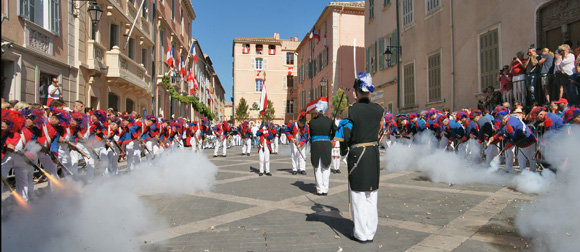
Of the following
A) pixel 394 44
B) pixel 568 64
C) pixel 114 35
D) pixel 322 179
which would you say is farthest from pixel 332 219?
pixel 394 44

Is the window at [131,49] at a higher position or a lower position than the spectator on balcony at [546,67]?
higher

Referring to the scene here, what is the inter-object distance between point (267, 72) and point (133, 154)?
→ 56.6m

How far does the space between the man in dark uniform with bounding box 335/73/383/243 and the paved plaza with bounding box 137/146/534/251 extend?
0.78ft

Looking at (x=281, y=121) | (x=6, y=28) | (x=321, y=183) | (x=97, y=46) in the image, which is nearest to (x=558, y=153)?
(x=321, y=183)

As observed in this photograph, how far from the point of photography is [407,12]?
21328 mm

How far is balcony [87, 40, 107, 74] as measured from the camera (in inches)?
656

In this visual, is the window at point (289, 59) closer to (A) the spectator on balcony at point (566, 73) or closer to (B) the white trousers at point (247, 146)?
(B) the white trousers at point (247, 146)

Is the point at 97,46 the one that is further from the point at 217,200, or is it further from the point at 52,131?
the point at 217,200

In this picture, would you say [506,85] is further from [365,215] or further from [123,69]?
[123,69]

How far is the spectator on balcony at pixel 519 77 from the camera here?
11320 mm

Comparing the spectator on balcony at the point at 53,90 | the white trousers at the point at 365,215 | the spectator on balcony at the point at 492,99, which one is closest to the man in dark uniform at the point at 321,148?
the white trousers at the point at 365,215

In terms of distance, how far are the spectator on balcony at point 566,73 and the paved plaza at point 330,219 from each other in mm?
3878

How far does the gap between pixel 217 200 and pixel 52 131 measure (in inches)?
129

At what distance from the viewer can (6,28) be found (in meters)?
10.9
